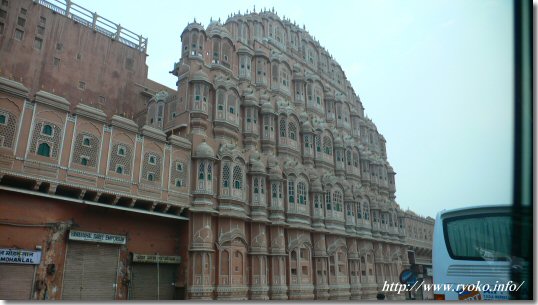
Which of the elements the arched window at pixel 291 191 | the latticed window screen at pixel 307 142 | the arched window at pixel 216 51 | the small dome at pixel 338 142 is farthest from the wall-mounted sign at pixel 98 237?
the small dome at pixel 338 142

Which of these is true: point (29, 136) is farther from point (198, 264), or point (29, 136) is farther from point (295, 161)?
point (295, 161)

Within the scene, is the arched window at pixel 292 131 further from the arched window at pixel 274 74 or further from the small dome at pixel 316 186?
the arched window at pixel 274 74

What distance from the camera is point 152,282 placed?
867 inches

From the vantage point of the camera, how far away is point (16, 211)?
57.9 ft

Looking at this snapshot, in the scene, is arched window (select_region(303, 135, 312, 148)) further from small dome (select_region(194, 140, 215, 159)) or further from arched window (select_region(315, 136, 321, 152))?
small dome (select_region(194, 140, 215, 159))

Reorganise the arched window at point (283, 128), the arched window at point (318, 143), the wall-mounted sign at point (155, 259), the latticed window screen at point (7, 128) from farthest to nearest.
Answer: the arched window at point (318, 143)
the arched window at point (283, 128)
the wall-mounted sign at point (155, 259)
the latticed window screen at point (7, 128)

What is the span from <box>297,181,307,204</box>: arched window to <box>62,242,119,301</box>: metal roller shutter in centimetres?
1366

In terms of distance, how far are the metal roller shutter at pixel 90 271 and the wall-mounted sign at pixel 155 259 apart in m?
Answer: 1.01

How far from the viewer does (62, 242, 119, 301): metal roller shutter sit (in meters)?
18.8

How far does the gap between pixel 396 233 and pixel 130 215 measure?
29.1 m

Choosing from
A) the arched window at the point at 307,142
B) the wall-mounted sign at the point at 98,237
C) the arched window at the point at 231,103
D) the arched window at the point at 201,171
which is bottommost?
the wall-mounted sign at the point at 98,237

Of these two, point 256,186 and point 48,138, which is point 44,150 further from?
point 256,186

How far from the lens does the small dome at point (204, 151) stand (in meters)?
24.2

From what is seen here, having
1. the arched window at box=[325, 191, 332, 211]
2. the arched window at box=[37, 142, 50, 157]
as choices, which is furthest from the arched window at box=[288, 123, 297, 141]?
the arched window at box=[37, 142, 50, 157]
